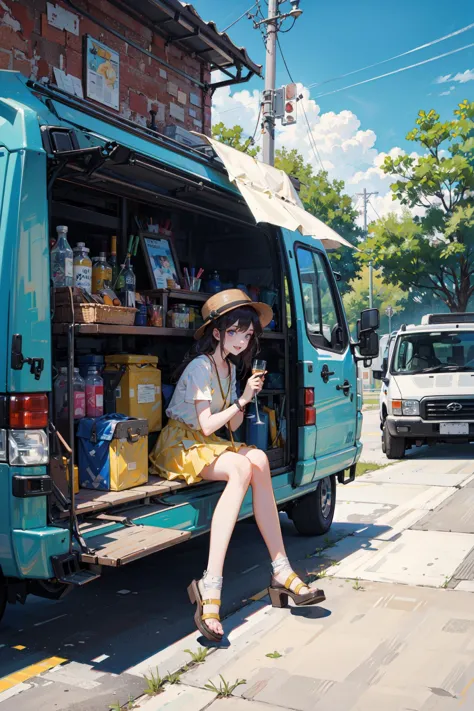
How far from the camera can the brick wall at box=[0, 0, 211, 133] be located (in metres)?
5.58

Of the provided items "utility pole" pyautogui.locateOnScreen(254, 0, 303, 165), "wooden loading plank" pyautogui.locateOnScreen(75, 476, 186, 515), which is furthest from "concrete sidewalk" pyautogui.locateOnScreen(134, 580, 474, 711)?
"utility pole" pyautogui.locateOnScreen(254, 0, 303, 165)

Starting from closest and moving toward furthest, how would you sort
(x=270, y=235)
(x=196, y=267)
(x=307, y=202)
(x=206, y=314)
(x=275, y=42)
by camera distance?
(x=206, y=314)
(x=270, y=235)
(x=196, y=267)
(x=275, y=42)
(x=307, y=202)

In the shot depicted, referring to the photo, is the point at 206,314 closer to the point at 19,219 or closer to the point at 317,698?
the point at 19,219

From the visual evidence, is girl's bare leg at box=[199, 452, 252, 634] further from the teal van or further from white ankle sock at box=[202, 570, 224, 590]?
the teal van

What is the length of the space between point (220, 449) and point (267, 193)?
1874 millimetres

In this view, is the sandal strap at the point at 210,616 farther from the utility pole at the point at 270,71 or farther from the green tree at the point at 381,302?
the green tree at the point at 381,302

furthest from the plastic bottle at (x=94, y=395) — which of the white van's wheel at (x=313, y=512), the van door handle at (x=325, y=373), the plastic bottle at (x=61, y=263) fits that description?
the white van's wheel at (x=313, y=512)

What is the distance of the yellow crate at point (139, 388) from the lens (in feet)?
15.6

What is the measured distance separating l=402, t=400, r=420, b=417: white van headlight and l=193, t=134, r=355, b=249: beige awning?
19.6 ft

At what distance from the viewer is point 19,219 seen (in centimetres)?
343

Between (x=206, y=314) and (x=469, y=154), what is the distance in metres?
20.0

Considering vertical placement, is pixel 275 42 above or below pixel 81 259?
above

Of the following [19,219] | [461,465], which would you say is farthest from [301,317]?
[461,465]

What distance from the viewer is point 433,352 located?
11.8 meters
